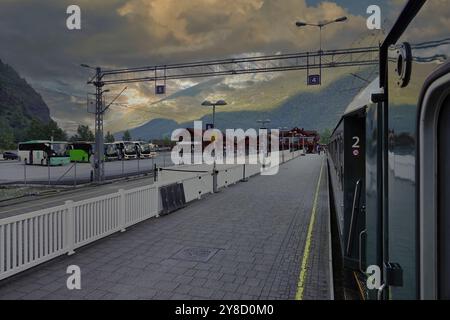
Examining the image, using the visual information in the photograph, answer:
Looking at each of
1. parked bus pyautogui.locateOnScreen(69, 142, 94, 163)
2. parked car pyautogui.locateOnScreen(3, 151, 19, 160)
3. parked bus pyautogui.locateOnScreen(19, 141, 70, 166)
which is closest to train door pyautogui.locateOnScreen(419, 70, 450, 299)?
parked bus pyautogui.locateOnScreen(19, 141, 70, 166)

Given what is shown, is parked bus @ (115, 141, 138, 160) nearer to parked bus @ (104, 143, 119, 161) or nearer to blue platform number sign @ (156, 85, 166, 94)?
parked bus @ (104, 143, 119, 161)

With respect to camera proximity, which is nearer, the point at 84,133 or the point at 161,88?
the point at 161,88

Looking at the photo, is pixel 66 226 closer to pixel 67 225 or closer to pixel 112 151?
pixel 67 225

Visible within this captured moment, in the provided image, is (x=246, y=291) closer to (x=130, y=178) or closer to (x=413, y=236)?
(x=413, y=236)

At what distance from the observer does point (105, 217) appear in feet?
26.1

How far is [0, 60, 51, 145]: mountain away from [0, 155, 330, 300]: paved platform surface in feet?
381

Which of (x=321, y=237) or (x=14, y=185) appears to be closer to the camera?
(x=321, y=237)

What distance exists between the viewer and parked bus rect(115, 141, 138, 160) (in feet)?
165

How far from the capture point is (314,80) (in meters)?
21.0

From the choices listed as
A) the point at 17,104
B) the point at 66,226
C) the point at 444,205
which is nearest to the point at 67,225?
the point at 66,226

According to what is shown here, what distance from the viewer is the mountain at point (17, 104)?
12631 cm

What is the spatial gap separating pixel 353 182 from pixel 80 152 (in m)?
44.5
